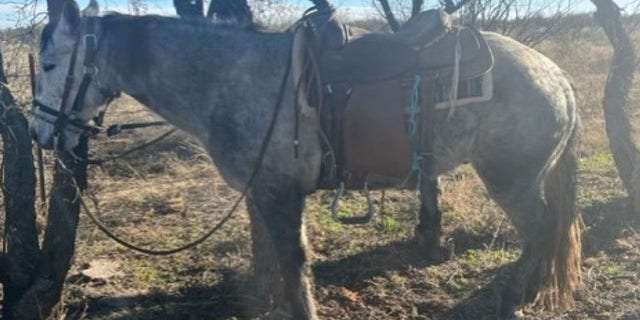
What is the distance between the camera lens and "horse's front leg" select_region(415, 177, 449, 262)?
522cm

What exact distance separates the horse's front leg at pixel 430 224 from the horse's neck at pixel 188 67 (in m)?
2.04

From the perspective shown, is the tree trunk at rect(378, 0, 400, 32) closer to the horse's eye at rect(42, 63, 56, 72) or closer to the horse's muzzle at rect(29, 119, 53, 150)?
the horse's eye at rect(42, 63, 56, 72)

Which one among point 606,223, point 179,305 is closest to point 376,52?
point 179,305

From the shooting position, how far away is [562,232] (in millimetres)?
4359

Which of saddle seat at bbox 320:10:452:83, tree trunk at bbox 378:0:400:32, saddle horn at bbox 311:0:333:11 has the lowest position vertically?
saddle seat at bbox 320:10:452:83

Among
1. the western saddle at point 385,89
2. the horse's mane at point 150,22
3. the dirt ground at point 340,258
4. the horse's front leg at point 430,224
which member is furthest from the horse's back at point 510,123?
the horse's mane at point 150,22

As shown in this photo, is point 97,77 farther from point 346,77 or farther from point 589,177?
point 589,177

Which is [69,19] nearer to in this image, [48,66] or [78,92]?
[48,66]

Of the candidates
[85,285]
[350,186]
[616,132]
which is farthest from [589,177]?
[85,285]

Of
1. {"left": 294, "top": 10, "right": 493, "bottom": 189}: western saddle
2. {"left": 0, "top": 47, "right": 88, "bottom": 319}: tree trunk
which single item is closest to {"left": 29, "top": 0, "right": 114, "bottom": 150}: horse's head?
{"left": 0, "top": 47, "right": 88, "bottom": 319}: tree trunk

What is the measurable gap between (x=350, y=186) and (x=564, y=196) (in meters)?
1.53

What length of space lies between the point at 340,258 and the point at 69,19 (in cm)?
274

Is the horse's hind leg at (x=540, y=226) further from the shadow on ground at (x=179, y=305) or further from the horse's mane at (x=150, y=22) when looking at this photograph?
the horse's mane at (x=150, y=22)

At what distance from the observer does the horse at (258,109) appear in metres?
3.66
